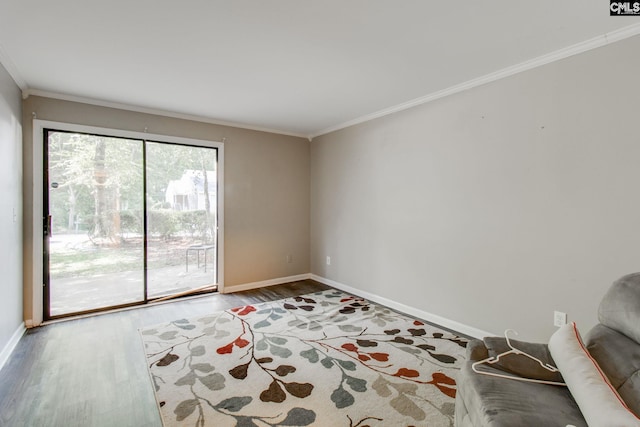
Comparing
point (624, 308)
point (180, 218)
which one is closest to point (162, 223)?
point (180, 218)

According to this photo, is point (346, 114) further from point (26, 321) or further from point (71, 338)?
point (26, 321)

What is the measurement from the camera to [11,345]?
264cm

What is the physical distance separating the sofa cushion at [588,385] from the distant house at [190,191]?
13.1ft

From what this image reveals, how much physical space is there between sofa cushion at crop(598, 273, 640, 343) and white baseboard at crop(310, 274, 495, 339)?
1.53m

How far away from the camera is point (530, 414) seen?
1.12m

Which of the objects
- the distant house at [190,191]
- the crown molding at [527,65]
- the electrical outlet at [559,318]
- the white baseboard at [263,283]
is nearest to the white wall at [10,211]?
the distant house at [190,191]

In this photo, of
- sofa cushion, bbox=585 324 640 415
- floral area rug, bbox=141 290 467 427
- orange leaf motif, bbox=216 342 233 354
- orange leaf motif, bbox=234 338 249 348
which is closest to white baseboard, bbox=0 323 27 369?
floral area rug, bbox=141 290 467 427

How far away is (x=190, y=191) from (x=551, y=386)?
4.11 meters

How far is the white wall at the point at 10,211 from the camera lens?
97.2 inches

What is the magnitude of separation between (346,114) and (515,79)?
190cm

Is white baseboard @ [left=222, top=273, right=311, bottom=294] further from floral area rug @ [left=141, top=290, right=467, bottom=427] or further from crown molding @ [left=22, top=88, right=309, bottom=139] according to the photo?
crown molding @ [left=22, top=88, right=309, bottom=139]

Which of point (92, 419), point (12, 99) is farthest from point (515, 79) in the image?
point (12, 99)

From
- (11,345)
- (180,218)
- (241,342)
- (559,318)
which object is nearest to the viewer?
(559,318)

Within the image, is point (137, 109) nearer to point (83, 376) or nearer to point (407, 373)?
point (83, 376)
